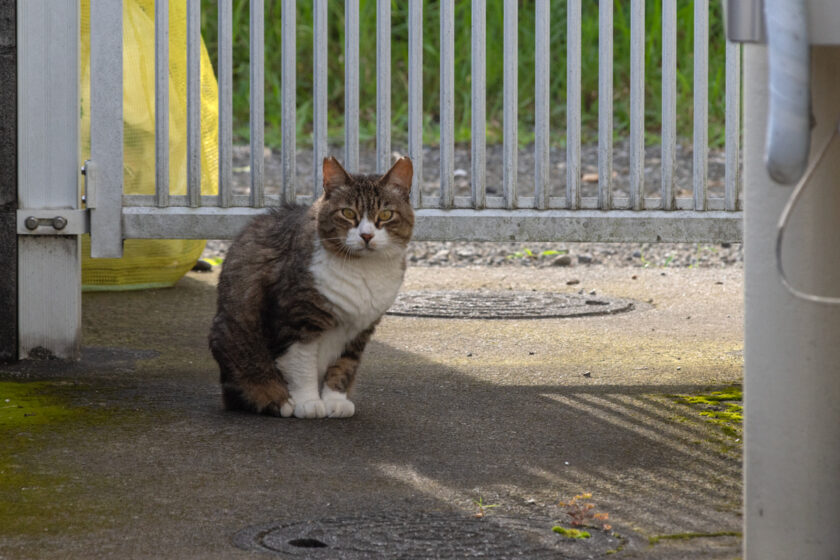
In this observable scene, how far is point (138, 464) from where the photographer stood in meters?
2.95

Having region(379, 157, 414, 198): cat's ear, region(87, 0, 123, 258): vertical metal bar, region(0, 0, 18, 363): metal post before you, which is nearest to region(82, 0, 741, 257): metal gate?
region(87, 0, 123, 258): vertical metal bar

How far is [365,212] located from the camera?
352 cm

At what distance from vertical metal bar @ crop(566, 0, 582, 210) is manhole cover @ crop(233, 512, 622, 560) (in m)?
1.77

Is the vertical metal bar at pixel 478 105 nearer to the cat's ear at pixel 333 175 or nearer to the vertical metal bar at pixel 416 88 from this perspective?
the vertical metal bar at pixel 416 88

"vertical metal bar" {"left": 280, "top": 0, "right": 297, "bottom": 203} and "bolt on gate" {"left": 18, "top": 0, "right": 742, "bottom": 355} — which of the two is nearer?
"bolt on gate" {"left": 18, "top": 0, "right": 742, "bottom": 355}

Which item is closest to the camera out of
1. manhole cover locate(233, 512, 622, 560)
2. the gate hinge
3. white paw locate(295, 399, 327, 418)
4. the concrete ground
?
manhole cover locate(233, 512, 622, 560)

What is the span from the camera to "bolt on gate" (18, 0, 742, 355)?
4074mm

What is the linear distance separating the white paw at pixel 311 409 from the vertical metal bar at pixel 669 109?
1.36 metres

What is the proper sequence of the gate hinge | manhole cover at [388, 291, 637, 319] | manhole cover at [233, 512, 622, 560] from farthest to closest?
manhole cover at [388, 291, 637, 319] → the gate hinge → manhole cover at [233, 512, 622, 560]

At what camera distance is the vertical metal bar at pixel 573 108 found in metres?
4.13

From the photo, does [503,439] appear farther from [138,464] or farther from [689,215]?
[689,215]

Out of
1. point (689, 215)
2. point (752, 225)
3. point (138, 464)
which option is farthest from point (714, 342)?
point (752, 225)

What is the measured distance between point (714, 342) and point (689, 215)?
686mm

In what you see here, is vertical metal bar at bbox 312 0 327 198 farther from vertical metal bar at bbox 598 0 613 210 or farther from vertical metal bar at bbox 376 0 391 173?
vertical metal bar at bbox 598 0 613 210
